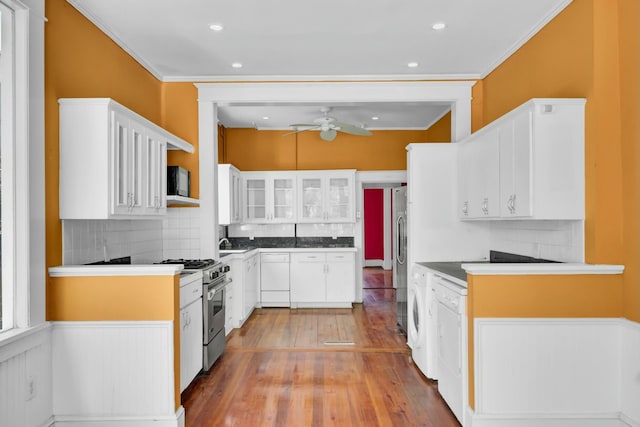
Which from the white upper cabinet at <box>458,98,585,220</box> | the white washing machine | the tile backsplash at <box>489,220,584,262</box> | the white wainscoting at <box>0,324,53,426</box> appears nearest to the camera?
the white wainscoting at <box>0,324,53,426</box>

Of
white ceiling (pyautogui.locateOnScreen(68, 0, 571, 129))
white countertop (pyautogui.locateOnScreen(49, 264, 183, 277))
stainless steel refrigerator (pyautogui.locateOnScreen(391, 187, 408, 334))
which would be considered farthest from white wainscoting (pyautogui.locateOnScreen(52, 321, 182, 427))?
stainless steel refrigerator (pyautogui.locateOnScreen(391, 187, 408, 334))

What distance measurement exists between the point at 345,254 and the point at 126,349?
4.24m

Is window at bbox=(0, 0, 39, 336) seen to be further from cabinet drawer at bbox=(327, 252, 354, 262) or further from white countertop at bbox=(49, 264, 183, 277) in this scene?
cabinet drawer at bbox=(327, 252, 354, 262)

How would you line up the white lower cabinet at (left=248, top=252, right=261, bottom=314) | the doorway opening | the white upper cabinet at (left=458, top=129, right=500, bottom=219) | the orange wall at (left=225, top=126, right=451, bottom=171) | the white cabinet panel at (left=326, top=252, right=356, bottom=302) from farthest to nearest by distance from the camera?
1. the doorway opening
2. the orange wall at (left=225, top=126, right=451, bottom=171)
3. the white cabinet panel at (left=326, top=252, right=356, bottom=302)
4. the white lower cabinet at (left=248, top=252, right=261, bottom=314)
5. the white upper cabinet at (left=458, top=129, right=500, bottom=219)

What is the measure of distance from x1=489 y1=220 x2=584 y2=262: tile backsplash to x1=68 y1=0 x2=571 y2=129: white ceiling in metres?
1.56

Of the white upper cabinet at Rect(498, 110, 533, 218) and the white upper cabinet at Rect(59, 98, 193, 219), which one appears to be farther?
the white upper cabinet at Rect(498, 110, 533, 218)

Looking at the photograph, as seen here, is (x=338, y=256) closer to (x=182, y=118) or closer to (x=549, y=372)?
(x=182, y=118)

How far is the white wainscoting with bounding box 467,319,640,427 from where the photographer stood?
2738mm

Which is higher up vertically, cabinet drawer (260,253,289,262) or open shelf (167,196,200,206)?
open shelf (167,196,200,206)

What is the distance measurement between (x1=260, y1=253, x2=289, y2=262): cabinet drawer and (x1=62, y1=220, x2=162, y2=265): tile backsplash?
2.34 m

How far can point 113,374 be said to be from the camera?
9.36ft

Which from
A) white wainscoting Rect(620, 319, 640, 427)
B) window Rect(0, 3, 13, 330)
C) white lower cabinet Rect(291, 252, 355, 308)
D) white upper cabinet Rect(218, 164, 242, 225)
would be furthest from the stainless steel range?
white wainscoting Rect(620, 319, 640, 427)

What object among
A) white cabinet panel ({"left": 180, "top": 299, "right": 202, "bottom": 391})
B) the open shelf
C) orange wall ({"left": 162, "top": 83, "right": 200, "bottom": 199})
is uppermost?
orange wall ({"left": 162, "top": 83, "right": 200, "bottom": 199})

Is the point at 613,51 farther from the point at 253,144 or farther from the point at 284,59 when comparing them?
the point at 253,144
